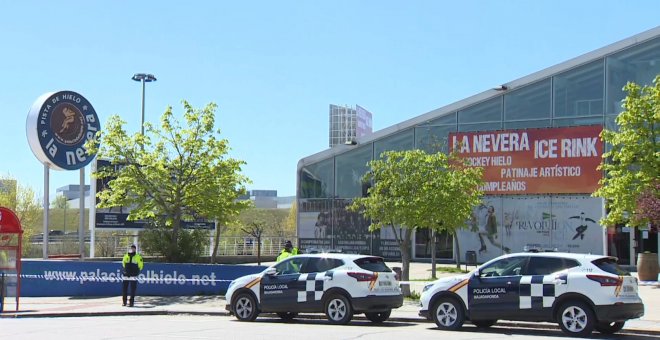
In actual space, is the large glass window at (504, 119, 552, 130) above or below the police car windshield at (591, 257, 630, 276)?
above

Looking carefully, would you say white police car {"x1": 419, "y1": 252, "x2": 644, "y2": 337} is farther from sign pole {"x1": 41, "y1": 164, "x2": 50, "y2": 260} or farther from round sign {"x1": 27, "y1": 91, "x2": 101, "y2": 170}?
round sign {"x1": 27, "y1": 91, "x2": 101, "y2": 170}

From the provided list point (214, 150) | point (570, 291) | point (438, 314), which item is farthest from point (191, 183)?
point (570, 291)

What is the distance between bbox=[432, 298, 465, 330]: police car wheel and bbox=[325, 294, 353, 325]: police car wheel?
1870mm

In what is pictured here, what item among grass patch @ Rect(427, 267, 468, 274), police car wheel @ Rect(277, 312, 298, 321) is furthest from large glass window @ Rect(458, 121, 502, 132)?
police car wheel @ Rect(277, 312, 298, 321)

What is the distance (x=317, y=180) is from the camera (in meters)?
41.8

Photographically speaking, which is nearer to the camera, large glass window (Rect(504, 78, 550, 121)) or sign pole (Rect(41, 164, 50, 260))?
sign pole (Rect(41, 164, 50, 260))

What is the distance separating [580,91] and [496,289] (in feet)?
72.2

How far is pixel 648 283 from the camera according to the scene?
87.2 ft

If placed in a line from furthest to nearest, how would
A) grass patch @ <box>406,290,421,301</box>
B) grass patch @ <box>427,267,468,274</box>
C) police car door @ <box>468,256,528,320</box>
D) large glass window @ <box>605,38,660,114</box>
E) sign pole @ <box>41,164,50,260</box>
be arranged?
large glass window @ <box>605,38,660,114</box> → grass patch @ <box>427,267,468,274</box> → sign pole @ <box>41,164,50,260</box> → grass patch @ <box>406,290,421,301</box> → police car door @ <box>468,256,528,320</box>

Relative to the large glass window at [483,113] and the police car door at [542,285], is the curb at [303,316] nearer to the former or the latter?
the police car door at [542,285]

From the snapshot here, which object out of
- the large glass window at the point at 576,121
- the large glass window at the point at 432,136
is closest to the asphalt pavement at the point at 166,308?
the large glass window at the point at 576,121

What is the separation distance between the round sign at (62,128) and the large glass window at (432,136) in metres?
15.2

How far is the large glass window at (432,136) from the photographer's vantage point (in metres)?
37.4

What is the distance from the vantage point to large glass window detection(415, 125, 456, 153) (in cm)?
3741
